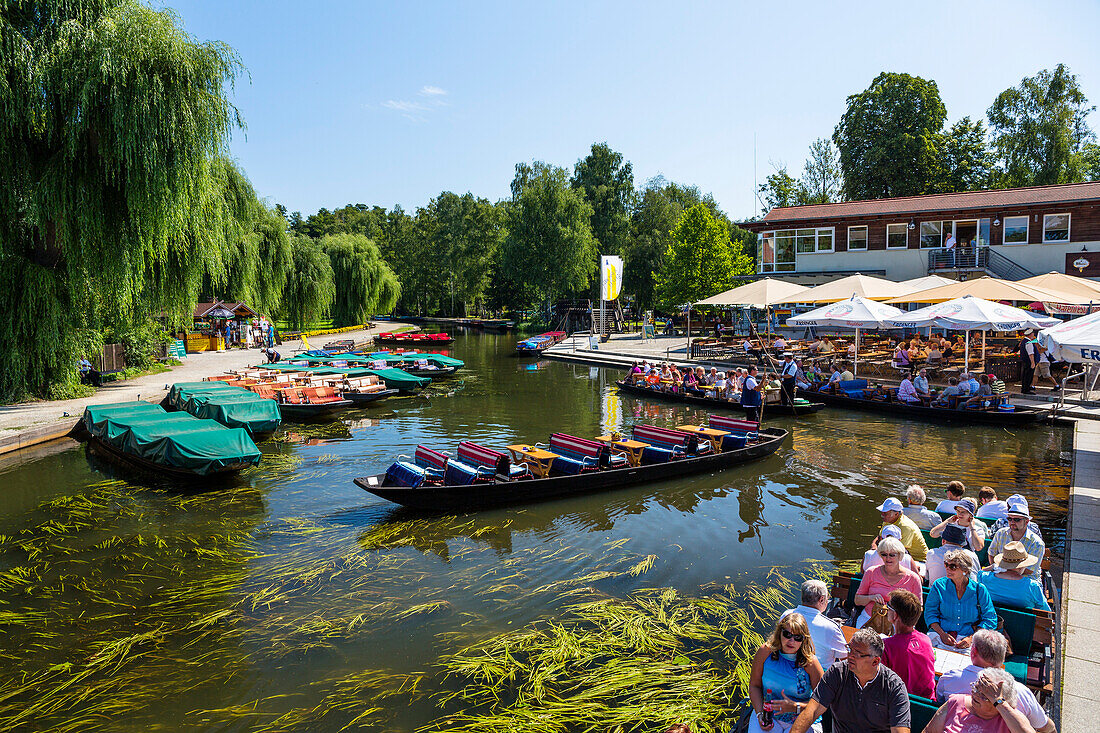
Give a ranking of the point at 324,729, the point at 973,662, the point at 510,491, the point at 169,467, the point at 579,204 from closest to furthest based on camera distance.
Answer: the point at 973,662 < the point at 324,729 < the point at 510,491 < the point at 169,467 < the point at 579,204

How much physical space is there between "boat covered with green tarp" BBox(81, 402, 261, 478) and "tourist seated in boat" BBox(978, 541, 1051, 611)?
1330 cm

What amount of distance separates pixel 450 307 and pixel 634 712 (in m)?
90.0

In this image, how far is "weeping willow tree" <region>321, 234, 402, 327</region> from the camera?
56.4 meters

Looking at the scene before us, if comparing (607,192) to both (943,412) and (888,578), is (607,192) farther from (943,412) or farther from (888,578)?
(888,578)

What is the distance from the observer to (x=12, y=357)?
65.2 feet

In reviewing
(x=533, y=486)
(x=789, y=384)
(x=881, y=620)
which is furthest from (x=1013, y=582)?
(x=789, y=384)

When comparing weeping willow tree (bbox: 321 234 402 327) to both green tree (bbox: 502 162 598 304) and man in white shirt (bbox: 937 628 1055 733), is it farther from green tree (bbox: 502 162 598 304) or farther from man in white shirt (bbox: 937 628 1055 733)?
man in white shirt (bbox: 937 628 1055 733)

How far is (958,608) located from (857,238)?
36.6m

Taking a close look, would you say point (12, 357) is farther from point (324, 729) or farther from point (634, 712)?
point (634, 712)

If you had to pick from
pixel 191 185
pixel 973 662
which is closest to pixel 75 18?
pixel 191 185

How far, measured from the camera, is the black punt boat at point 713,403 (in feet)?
66.9

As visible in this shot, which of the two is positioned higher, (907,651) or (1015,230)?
(1015,230)

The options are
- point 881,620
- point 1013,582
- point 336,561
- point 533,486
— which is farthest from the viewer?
point 533,486

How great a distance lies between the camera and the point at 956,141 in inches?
2136
